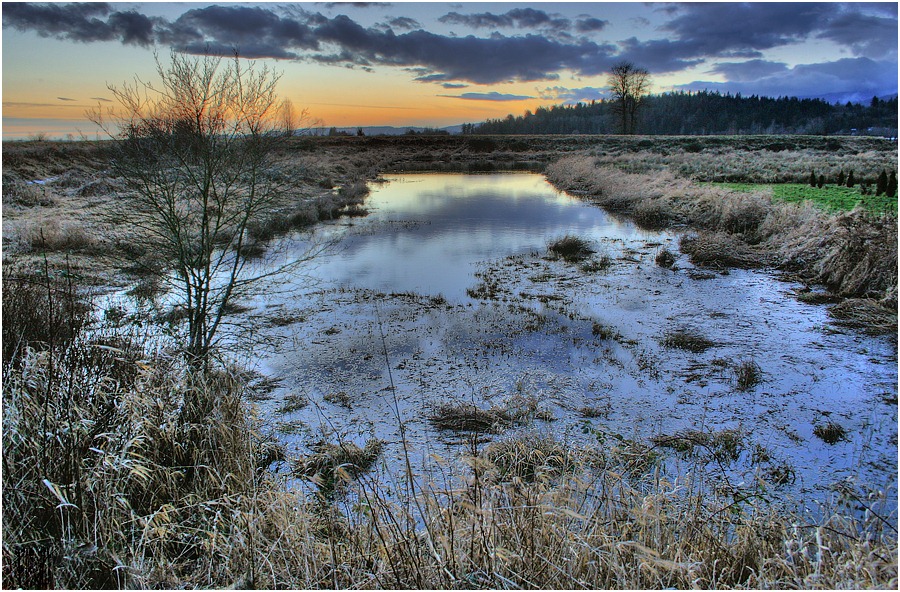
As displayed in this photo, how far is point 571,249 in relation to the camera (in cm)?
1888

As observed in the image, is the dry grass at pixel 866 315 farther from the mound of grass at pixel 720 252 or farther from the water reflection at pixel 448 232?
the water reflection at pixel 448 232

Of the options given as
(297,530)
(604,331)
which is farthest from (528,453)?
(604,331)

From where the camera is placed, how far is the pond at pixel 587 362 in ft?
23.7

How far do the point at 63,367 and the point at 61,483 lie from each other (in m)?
2.39

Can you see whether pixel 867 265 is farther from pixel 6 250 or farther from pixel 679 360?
pixel 6 250

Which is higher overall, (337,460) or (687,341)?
(687,341)

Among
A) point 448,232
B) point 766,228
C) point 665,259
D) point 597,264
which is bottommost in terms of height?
point 597,264

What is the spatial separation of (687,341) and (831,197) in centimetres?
1646

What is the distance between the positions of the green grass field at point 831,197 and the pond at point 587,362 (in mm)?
6219

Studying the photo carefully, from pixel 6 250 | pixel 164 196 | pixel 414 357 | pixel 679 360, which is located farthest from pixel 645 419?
pixel 6 250

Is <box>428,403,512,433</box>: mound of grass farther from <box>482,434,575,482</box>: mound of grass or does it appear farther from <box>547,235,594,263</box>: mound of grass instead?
<box>547,235,594,263</box>: mound of grass

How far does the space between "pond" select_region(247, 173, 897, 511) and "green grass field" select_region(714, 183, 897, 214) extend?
6219mm

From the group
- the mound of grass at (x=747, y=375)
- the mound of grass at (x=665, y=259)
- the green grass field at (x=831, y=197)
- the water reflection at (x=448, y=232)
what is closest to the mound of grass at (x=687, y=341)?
the mound of grass at (x=747, y=375)

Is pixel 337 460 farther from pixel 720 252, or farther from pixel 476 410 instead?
pixel 720 252
